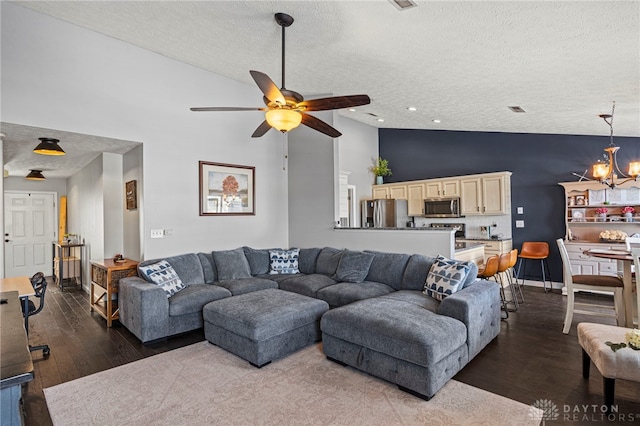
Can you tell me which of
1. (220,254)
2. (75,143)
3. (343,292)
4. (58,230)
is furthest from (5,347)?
(58,230)

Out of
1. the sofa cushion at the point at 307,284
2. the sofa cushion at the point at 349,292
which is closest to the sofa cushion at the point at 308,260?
the sofa cushion at the point at 307,284

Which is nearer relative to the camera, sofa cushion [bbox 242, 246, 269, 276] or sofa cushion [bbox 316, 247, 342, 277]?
sofa cushion [bbox 316, 247, 342, 277]

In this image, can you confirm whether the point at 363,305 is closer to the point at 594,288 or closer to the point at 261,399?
the point at 261,399

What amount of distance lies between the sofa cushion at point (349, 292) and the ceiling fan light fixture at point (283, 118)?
6.75 ft

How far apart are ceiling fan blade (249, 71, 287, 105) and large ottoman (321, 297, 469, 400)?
2007 millimetres

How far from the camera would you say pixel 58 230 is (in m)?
7.99

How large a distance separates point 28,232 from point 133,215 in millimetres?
4989

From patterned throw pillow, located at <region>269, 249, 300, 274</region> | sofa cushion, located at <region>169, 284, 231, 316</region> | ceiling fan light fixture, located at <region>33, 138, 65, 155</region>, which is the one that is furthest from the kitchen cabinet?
ceiling fan light fixture, located at <region>33, 138, 65, 155</region>

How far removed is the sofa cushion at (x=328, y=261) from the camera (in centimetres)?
488

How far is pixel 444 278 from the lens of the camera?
135 inches

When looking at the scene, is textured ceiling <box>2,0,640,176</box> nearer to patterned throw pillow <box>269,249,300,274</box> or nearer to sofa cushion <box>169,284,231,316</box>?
patterned throw pillow <box>269,249,300,274</box>

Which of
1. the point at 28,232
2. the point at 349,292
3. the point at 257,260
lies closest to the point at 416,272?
the point at 349,292

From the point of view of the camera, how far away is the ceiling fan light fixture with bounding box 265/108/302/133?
3.06 metres

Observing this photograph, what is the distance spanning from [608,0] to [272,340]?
371 cm
